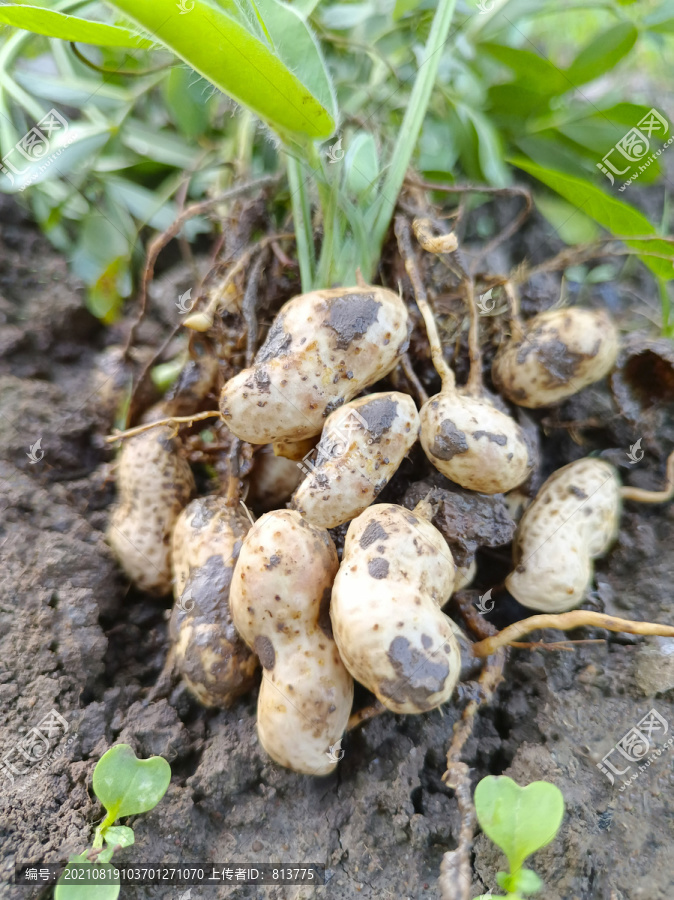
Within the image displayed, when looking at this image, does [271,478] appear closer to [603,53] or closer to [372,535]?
[372,535]

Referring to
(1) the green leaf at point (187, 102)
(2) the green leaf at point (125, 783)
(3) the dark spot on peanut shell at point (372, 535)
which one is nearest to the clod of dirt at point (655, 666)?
(3) the dark spot on peanut shell at point (372, 535)

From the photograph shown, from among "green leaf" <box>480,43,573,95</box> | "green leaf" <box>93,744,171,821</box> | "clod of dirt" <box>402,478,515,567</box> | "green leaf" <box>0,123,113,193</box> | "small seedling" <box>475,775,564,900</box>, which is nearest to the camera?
"small seedling" <box>475,775,564,900</box>

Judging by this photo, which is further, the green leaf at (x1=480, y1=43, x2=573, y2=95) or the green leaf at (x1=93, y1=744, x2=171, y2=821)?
the green leaf at (x1=480, y1=43, x2=573, y2=95)

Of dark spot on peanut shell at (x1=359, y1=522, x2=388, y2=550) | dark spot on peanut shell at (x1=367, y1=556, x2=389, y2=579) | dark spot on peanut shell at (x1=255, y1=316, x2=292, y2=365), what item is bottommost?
dark spot on peanut shell at (x1=367, y1=556, x2=389, y2=579)

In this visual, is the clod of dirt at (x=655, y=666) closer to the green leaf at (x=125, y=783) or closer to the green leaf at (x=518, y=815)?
the green leaf at (x=518, y=815)

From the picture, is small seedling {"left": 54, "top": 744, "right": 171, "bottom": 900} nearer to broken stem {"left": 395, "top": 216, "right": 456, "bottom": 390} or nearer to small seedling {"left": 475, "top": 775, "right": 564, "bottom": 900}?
small seedling {"left": 475, "top": 775, "right": 564, "bottom": 900}

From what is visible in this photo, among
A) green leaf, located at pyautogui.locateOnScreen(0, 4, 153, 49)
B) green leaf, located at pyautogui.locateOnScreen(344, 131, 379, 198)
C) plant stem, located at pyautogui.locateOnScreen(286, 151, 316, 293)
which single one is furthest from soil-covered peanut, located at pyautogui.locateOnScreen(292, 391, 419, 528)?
green leaf, located at pyautogui.locateOnScreen(0, 4, 153, 49)

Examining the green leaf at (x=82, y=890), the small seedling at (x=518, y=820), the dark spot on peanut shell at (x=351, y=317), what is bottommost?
the green leaf at (x=82, y=890)
